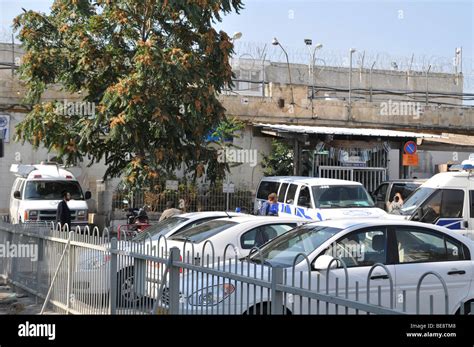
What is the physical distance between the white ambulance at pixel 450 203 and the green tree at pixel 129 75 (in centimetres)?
534

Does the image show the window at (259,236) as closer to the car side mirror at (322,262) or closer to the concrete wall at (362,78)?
the car side mirror at (322,262)

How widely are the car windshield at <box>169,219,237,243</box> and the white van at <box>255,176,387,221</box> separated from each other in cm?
631

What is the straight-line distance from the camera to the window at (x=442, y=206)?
15328 millimetres

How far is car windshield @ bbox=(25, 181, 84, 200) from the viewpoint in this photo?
19.9 metres

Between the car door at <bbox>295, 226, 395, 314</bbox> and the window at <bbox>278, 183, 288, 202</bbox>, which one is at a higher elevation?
the window at <bbox>278, 183, 288, 202</bbox>

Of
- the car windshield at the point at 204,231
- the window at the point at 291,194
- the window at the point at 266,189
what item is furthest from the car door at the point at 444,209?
the car windshield at the point at 204,231

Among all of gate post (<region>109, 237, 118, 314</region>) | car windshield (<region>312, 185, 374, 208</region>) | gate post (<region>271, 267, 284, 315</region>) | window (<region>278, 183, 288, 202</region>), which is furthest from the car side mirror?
window (<region>278, 183, 288, 202</region>)

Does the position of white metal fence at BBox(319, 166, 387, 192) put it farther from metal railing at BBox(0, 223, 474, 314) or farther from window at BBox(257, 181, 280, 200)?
metal railing at BBox(0, 223, 474, 314)

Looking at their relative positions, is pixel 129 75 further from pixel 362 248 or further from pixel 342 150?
pixel 342 150

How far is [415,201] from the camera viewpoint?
52.2 ft

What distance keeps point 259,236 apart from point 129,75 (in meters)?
6.98
